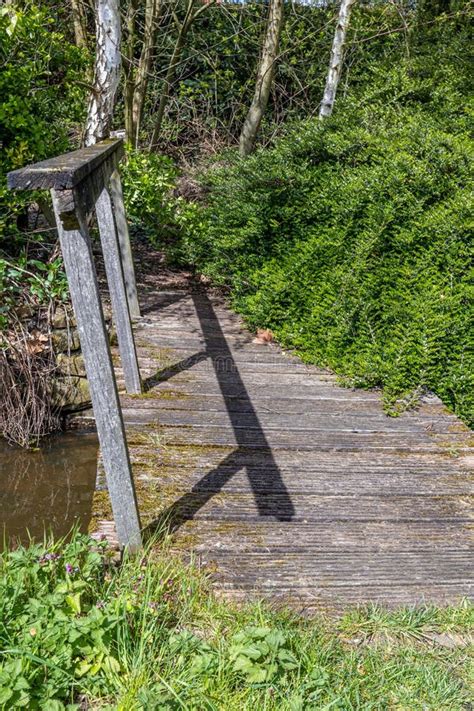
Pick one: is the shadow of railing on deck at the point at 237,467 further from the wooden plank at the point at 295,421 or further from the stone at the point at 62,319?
the stone at the point at 62,319

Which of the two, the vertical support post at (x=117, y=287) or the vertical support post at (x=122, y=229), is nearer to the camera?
the vertical support post at (x=117, y=287)

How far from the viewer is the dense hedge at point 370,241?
4457mm

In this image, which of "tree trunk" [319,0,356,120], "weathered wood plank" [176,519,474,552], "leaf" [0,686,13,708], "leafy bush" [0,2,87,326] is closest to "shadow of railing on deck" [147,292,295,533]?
"weathered wood plank" [176,519,474,552]

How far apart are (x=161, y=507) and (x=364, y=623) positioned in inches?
44.7

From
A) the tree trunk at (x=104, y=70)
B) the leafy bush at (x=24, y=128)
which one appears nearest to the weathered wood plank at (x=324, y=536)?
the leafy bush at (x=24, y=128)

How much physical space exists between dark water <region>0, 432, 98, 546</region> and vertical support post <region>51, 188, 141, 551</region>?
1.83 meters

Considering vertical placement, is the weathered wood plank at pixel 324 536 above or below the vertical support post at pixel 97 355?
below

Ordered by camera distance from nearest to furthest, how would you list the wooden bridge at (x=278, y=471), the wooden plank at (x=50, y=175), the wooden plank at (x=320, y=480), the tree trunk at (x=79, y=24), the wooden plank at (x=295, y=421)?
the wooden plank at (x=50, y=175), the wooden bridge at (x=278, y=471), the wooden plank at (x=320, y=480), the wooden plank at (x=295, y=421), the tree trunk at (x=79, y=24)

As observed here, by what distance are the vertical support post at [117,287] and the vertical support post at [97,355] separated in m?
1.22

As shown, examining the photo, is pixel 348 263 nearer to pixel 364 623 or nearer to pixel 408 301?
pixel 408 301

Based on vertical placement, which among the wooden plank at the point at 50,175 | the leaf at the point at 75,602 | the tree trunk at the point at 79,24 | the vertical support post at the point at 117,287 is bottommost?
the leaf at the point at 75,602

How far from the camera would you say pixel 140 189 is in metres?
6.30

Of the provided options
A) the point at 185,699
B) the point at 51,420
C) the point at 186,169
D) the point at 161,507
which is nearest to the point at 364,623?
the point at 185,699

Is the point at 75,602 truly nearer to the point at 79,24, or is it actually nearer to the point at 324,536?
the point at 324,536
